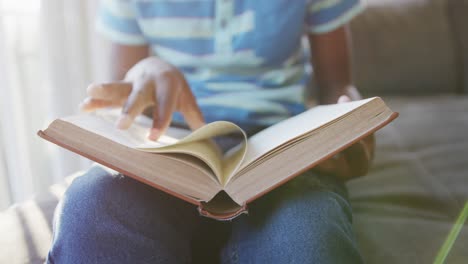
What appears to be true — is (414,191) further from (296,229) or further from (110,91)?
(110,91)

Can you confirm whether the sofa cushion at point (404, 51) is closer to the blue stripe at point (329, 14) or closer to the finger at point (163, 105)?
the blue stripe at point (329, 14)

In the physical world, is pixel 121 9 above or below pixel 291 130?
A: above

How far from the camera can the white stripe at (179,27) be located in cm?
74

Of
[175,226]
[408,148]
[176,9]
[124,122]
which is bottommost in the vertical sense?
[408,148]

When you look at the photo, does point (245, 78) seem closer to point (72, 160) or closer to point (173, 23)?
point (173, 23)

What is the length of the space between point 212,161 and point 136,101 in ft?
0.49

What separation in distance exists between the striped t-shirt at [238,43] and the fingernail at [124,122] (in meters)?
0.24

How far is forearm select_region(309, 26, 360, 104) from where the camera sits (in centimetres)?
79

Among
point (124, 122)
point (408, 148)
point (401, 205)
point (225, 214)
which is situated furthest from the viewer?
point (408, 148)

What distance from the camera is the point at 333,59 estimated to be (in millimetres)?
800

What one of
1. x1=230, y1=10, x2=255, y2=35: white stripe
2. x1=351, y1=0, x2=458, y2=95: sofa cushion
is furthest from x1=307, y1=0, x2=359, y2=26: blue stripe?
x1=351, y1=0, x2=458, y2=95: sofa cushion

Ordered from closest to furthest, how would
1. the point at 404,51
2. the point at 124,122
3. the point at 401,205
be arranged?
the point at 124,122 < the point at 401,205 < the point at 404,51

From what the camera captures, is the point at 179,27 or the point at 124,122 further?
the point at 179,27

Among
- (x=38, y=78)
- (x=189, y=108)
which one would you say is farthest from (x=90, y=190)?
(x=38, y=78)
